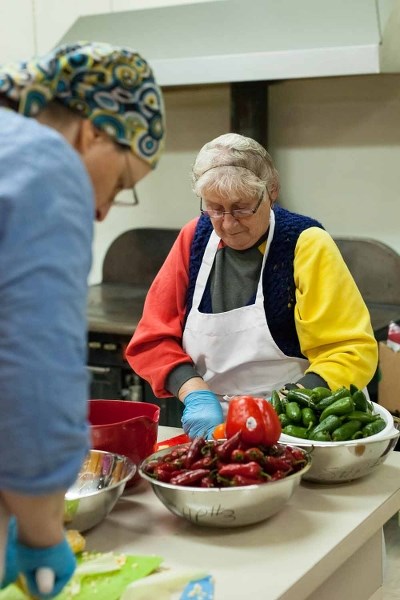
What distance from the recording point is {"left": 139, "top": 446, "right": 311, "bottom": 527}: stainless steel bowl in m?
1.48

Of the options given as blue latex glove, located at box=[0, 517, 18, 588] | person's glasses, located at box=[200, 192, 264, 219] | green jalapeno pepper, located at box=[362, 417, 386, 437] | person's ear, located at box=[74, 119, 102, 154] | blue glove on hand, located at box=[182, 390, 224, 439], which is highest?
person's ear, located at box=[74, 119, 102, 154]

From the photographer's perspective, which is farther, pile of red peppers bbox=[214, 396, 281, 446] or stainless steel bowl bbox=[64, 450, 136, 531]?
pile of red peppers bbox=[214, 396, 281, 446]

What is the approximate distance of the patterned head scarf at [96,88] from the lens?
1.04 m

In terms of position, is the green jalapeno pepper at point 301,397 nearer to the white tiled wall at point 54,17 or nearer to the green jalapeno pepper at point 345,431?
the green jalapeno pepper at point 345,431

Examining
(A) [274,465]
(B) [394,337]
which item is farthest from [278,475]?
(B) [394,337]

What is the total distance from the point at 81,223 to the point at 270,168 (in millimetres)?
1257

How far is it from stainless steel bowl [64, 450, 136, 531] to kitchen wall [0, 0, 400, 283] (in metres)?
2.12

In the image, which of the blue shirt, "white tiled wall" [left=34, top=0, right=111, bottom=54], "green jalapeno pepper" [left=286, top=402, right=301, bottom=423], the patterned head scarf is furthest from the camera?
"white tiled wall" [left=34, top=0, right=111, bottom=54]

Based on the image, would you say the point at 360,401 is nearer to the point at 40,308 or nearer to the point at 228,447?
the point at 228,447

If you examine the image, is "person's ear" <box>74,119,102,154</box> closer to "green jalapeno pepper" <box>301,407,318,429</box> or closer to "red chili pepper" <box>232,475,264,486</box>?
"red chili pepper" <box>232,475,264,486</box>

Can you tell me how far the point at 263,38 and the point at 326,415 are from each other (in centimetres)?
181

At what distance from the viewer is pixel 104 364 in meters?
3.42

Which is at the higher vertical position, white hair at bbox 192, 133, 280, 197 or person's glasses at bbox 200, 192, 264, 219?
white hair at bbox 192, 133, 280, 197

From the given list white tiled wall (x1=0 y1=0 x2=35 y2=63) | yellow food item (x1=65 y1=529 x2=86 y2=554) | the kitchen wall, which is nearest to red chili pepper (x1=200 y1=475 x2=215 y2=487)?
yellow food item (x1=65 y1=529 x2=86 y2=554)
